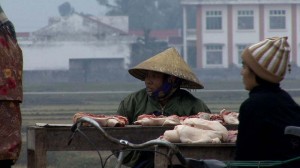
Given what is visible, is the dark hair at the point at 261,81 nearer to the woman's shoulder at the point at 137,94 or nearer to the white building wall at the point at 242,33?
the woman's shoulder at the point at 137,94

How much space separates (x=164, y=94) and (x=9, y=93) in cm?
208

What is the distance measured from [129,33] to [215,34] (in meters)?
9.30

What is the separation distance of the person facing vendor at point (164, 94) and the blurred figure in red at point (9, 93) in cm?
193

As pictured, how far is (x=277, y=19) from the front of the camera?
7856 centimetres

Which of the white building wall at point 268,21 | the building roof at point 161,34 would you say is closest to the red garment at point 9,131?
the white building wall at point 268,21

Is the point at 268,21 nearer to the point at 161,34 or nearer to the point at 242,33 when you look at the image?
the point at 242,33

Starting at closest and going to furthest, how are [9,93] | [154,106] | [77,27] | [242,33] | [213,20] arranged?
[9,93] < [154,106] < [242,33] < [213,20] < [77,27]

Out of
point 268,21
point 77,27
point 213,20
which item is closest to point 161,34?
point 77,27

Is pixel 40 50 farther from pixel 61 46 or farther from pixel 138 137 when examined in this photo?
pixel 138 137

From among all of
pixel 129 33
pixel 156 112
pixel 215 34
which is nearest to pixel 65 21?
pixel 129 33

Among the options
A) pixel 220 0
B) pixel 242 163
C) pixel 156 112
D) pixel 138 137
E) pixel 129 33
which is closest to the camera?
pixel 242 163

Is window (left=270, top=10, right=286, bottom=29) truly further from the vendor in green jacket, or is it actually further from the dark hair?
the dark hair

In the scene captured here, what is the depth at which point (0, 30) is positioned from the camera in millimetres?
4082

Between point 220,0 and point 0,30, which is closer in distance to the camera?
point 0,30
